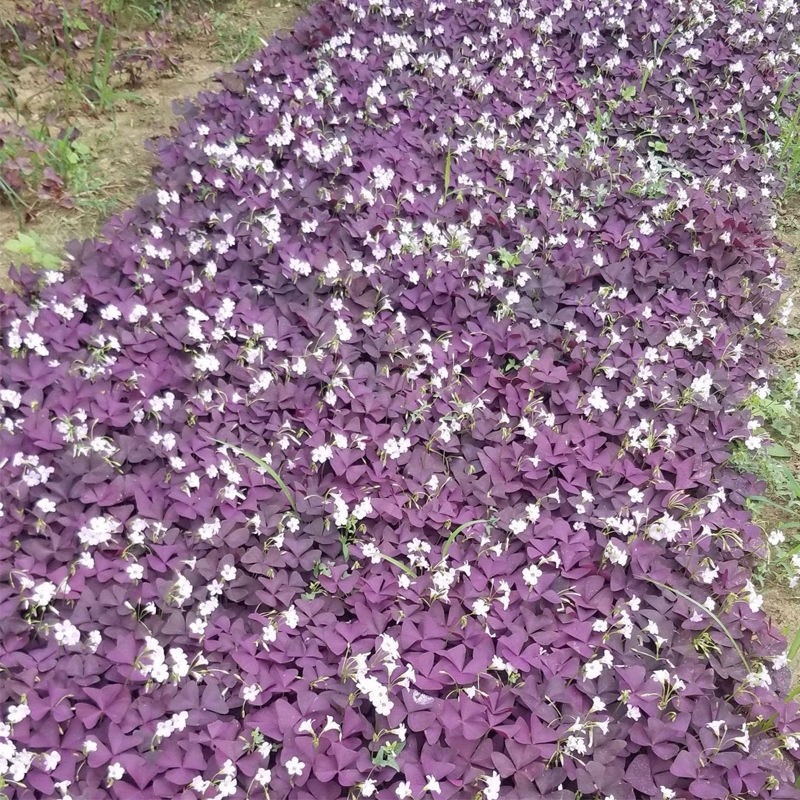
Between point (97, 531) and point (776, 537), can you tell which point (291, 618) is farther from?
point (776, 537)

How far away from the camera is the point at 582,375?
107 inches

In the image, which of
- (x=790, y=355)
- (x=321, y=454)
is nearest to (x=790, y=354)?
(x=790, y=355)

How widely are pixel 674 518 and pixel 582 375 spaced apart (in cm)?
63

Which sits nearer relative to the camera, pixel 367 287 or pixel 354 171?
pixel 367 287

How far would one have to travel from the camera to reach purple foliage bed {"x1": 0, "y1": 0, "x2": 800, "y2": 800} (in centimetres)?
179

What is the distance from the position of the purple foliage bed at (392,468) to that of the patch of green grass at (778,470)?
0.10 m

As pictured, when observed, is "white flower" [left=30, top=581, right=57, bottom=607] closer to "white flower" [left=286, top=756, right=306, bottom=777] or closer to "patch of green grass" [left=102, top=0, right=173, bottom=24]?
"white flower" [left=286, top=756, right=306, bottom=777]

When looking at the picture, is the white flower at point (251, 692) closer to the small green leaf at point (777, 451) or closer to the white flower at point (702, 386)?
the white flower at point (702, 386)

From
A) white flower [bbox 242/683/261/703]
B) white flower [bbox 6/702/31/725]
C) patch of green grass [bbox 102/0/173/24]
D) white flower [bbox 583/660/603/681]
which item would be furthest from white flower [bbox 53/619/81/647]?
patch of green grass [bbox 102/0/173/24]

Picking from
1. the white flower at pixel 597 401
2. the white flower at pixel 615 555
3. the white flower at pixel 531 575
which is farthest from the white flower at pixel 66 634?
the white flower at pixel 597 401

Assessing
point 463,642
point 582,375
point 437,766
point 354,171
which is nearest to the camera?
point 437,766

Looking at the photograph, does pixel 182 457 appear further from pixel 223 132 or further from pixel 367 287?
pixel 223 132

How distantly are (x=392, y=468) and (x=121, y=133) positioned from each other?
7.96 ft

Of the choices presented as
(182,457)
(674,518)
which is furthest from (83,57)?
(674,518)
